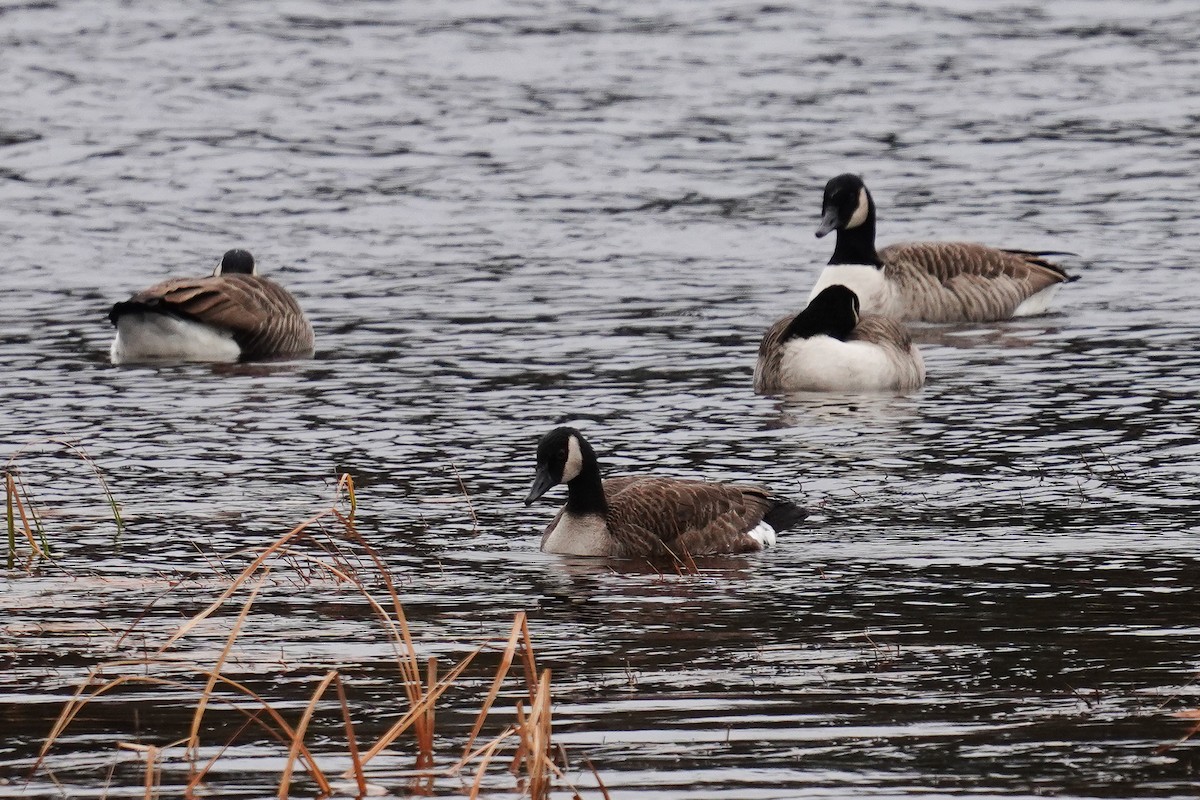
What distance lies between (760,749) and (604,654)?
1.51 m

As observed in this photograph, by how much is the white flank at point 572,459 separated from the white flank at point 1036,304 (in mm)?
9744

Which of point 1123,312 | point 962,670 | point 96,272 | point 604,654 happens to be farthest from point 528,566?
point 96,272

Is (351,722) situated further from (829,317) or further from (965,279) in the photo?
(965,279)

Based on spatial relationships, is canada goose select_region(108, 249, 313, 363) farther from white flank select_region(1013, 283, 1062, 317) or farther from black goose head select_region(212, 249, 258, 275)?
white flank select_region(1013, 283, 1062, 317)

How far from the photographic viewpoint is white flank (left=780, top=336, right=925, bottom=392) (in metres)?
15.5

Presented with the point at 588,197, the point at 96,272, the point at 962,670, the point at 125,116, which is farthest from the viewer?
the point at 125,116

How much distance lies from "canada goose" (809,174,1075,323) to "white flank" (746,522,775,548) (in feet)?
29.4

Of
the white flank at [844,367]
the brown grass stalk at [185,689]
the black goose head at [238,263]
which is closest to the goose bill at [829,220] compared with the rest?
the white flank at [844,367]

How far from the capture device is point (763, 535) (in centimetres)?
1071

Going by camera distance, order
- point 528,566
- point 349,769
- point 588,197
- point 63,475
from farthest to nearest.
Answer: point 588,197
point 63,475
point 528,566
point 349,769

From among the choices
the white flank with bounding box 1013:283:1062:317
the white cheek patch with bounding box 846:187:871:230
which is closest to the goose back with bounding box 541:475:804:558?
the white cheek patch with bounding box 846:187:871:230

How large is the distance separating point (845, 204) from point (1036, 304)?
6.25 feet

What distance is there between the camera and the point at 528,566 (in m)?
10.3

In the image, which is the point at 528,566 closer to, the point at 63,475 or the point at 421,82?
the point at 63,475
